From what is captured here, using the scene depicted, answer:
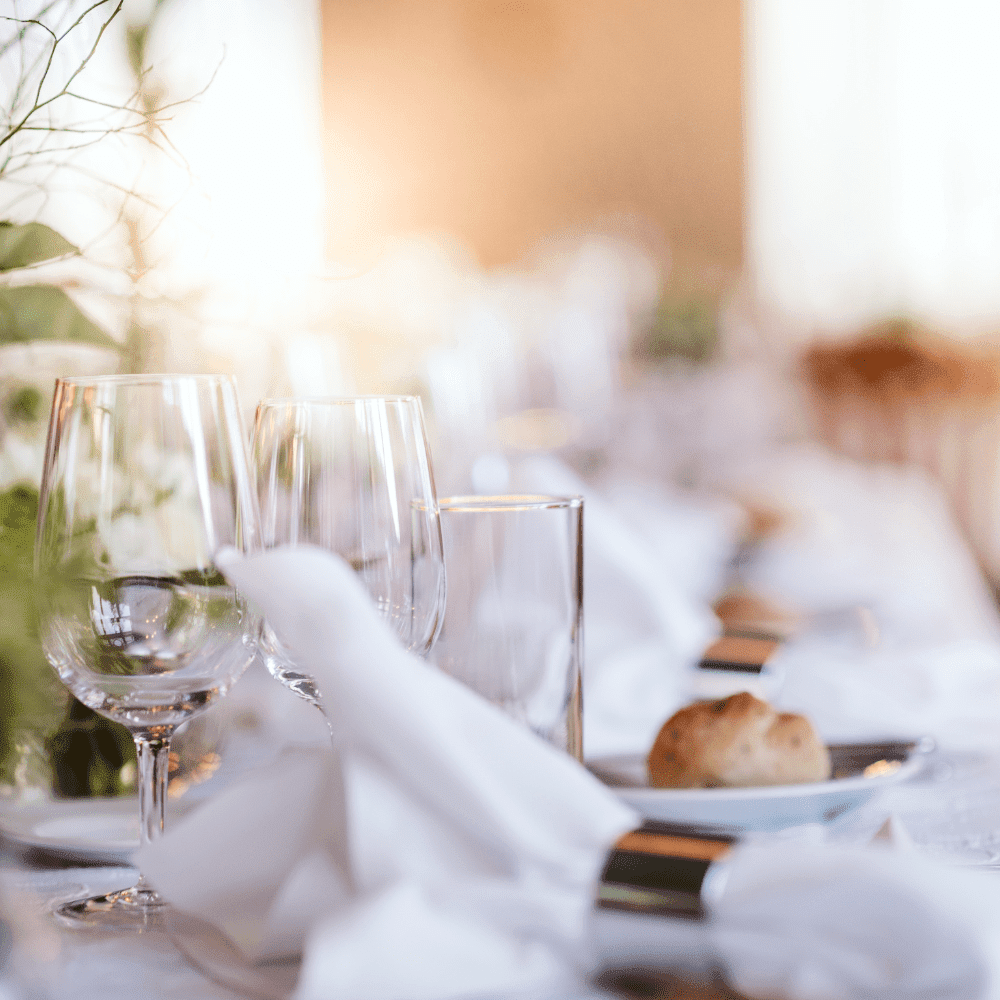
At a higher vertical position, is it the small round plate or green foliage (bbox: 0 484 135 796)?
green foliage (bbox: 0 484 135 796)

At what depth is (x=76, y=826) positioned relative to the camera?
647mm

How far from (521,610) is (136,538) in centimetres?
20

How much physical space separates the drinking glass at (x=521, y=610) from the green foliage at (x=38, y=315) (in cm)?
25

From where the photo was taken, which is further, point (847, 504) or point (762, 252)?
point (762, 252)

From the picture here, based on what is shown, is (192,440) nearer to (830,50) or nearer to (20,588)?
(20,588)

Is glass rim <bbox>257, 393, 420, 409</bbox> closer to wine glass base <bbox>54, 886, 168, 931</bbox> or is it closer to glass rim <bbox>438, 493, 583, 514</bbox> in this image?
glass rim <bbox>438, 493, 583, 514</bbox>

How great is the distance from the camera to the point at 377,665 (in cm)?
47

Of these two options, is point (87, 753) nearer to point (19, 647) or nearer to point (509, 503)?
point (19, 647)

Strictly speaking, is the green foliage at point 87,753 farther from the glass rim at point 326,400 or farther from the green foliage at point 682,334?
the green foliage at point 682,334

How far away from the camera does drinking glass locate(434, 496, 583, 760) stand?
0.62 metres

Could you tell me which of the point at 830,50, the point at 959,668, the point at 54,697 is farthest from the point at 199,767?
the point at 830,50

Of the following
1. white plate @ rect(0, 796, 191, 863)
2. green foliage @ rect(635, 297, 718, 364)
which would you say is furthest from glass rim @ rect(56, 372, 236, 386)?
green foliage @ rect(635, 297, 718, 364)

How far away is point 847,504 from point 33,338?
1.76 m

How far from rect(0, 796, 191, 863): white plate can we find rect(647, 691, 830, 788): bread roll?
29 cm
